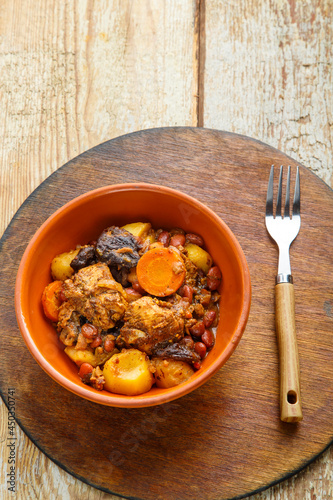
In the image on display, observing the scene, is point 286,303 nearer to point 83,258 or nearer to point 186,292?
point 186,292

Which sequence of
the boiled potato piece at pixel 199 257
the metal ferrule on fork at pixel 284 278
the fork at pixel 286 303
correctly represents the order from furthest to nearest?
the metal ferrule on fork at pixel 284 278 < the boiled potato piece at pixel 199 257 < the fork at pixel 286 303

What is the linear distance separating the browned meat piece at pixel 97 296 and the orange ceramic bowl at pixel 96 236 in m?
0.27

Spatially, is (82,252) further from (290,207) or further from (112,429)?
(290,207)

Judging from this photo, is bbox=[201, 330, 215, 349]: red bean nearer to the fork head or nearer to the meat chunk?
the meat chunk

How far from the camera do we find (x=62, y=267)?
10.1ft

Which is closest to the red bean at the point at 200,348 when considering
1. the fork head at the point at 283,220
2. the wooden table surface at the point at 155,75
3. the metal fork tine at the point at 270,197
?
the fork head at the point at 283,220

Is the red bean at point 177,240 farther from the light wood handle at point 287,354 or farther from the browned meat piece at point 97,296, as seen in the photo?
the light wood handle at point 287,354

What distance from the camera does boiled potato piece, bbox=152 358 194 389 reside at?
2.77 m

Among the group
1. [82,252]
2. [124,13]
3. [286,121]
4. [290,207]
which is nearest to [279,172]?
[290,207]

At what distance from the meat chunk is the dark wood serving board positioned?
0.65 metres

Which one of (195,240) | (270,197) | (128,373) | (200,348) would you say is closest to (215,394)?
(200,348)

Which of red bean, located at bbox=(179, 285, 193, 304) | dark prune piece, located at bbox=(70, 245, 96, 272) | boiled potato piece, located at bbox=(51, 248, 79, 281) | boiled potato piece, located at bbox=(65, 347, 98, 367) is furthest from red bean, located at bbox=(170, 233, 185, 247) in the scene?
boiled potato piece, located at bbox=(65, 347, 98, 367)

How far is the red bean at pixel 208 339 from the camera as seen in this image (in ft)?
9.62

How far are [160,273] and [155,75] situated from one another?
219 cm
